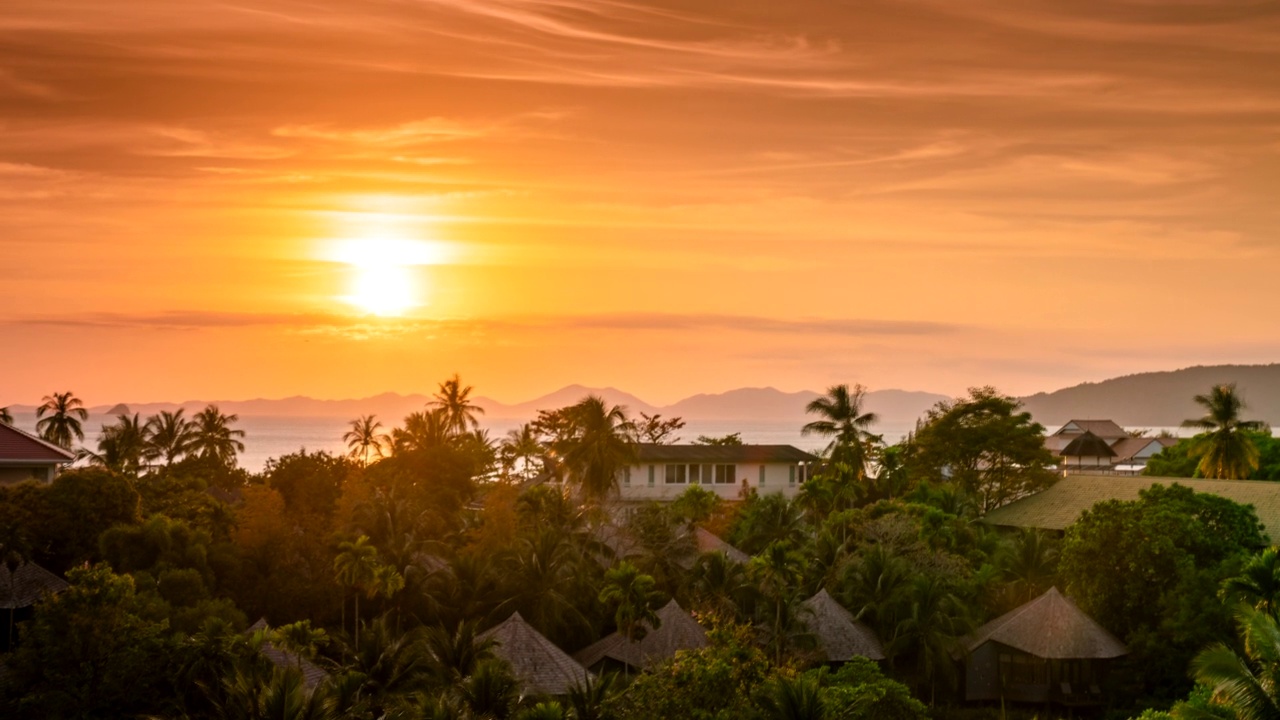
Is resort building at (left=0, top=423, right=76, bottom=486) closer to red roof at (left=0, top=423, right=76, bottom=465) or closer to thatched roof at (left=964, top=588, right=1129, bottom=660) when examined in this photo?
red roof at (left=0, top=423, right=76, bottom=465)

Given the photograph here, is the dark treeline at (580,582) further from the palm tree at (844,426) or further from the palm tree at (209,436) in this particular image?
the palm tree at (209,436)

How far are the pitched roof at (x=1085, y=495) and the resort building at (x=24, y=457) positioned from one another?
46.1 m

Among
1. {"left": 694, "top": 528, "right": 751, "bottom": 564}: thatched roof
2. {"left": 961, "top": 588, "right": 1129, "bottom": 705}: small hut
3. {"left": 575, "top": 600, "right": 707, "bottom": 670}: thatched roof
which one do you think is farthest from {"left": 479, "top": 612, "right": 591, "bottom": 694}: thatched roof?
{"left": 694, "top": 528, "right": 751, "bottom": 564}: thatched roof

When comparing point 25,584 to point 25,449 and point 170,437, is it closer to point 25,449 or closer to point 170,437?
point 25,449

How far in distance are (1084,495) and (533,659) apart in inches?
1357

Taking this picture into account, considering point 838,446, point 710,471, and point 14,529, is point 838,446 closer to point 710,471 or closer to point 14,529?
point 710,471

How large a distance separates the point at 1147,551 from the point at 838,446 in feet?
93.5

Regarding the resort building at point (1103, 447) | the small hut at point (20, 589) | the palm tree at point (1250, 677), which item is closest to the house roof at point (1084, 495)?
the palm tree at point (1250, 677)

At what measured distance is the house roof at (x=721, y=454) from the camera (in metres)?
92.9

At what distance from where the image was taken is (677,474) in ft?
307

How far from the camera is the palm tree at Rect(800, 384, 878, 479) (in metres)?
79.7

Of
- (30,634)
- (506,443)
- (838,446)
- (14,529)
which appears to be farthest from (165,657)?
(506,443)

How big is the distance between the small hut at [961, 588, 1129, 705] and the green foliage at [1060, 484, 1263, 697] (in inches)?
52.8

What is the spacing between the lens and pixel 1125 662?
2079 inches
